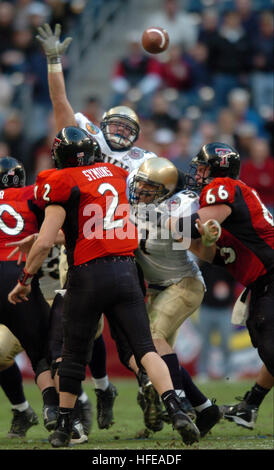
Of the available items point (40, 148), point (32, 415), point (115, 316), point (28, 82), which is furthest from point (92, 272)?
point (28, 82)

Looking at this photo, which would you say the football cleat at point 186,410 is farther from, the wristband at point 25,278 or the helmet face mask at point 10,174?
the helmet face mask at point 10,174

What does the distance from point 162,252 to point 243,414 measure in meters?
1.26

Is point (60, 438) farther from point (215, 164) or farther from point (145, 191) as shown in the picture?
point (215, 164)

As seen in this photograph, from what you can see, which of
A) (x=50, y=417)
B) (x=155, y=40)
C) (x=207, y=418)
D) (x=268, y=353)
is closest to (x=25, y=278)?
(x=50, y=417)

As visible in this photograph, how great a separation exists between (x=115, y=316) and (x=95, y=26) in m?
9.95

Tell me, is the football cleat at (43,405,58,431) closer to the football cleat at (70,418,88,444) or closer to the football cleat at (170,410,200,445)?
the football cleat at (70,418,88,444)

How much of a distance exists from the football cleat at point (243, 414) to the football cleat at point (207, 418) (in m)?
0.06

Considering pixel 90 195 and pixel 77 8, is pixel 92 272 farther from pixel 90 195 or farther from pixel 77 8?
pixel 77 8

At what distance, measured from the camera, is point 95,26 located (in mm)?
14844

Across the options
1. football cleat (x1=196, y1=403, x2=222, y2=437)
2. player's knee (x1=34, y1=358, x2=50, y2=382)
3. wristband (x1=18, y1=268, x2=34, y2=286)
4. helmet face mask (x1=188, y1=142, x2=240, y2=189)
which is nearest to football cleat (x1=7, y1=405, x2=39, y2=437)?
player's knee (x1=34, y1=358, x2=50, y2=382)

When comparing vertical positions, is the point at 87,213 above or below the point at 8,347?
above

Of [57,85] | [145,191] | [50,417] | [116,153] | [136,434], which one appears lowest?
[136,434]

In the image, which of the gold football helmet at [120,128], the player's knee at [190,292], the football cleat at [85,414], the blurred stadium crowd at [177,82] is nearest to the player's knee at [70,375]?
the football cleat at [85,414]

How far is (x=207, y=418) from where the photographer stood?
6.56 meters
